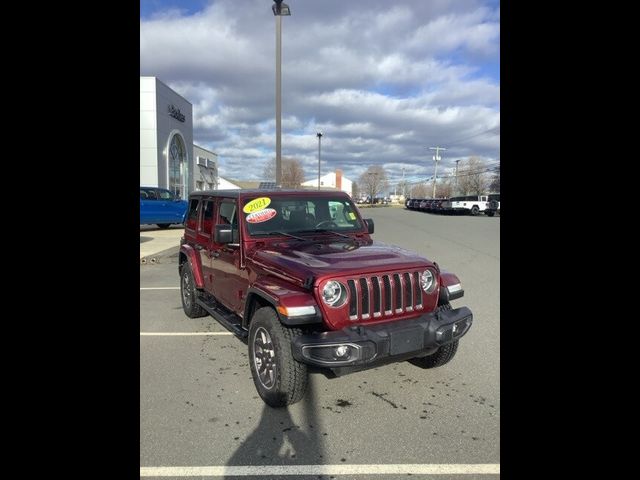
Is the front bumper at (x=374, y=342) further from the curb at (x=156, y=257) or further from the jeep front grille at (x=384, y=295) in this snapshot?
the curb at (x=156, y=257)

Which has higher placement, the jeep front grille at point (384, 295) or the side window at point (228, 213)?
the side window at point (228, 213)

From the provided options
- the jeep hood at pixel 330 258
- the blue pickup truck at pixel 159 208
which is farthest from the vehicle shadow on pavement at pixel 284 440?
the blue pickup truck at pixel 159 208

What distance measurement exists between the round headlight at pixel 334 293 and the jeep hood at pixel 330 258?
0.08m

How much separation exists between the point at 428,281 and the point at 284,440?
1.67 m

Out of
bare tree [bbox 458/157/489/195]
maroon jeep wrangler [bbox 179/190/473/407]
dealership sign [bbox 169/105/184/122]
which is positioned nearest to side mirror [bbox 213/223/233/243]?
maroon jeep wrangler [bbox 179/190/473/407]

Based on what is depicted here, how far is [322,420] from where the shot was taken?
122 inches

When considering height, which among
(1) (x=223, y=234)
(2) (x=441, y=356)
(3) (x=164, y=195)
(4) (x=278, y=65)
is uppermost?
(4) (x=278, y=65)

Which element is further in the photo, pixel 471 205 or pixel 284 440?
pixel 471 205

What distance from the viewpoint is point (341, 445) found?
9.12 ft

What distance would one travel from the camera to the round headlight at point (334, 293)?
3074 mm

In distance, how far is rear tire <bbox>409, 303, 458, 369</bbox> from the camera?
3807mm

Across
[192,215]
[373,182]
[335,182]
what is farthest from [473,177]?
[192,215]

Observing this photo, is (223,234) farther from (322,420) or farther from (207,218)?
(322,420)
